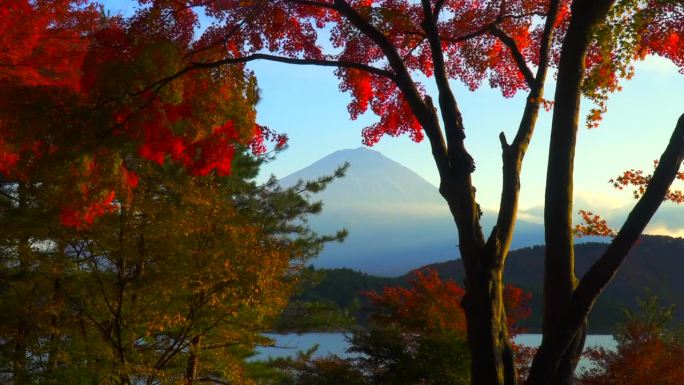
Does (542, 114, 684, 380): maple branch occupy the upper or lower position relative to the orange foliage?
upper

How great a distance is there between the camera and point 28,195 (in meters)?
10.1

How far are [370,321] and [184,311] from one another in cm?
692

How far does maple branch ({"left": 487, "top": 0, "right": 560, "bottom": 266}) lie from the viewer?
5.00 meters

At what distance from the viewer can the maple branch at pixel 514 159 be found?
5004 mm

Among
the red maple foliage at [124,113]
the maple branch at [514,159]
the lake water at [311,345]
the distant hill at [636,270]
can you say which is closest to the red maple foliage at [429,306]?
the lake water at [311,345]

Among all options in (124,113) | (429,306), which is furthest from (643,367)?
(124,113)

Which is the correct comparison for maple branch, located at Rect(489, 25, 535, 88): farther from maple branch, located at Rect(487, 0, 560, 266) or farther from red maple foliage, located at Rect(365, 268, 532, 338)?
red maple foliage, located at Rect(365, 268, 532, 338)

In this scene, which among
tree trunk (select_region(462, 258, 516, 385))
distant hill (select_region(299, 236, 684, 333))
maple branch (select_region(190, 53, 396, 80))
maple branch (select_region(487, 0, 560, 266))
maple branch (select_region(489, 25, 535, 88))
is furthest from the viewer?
distant hill (select_region(299, 236, 684, 333))

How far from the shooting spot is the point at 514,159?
5.36 m

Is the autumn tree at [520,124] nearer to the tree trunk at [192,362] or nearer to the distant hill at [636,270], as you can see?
the tree trunk at [192,362]

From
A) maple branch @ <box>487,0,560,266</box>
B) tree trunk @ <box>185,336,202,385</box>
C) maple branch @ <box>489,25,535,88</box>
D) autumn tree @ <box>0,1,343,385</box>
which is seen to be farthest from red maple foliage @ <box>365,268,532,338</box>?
maple branch @ <box>487,0,560,266</box>

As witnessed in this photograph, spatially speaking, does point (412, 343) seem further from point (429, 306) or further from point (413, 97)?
point (413, 97)

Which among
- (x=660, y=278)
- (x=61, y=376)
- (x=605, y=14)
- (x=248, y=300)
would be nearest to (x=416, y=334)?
(x=248, y=300)

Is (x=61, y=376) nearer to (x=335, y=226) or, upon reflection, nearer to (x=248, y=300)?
(x=248, y=300)
